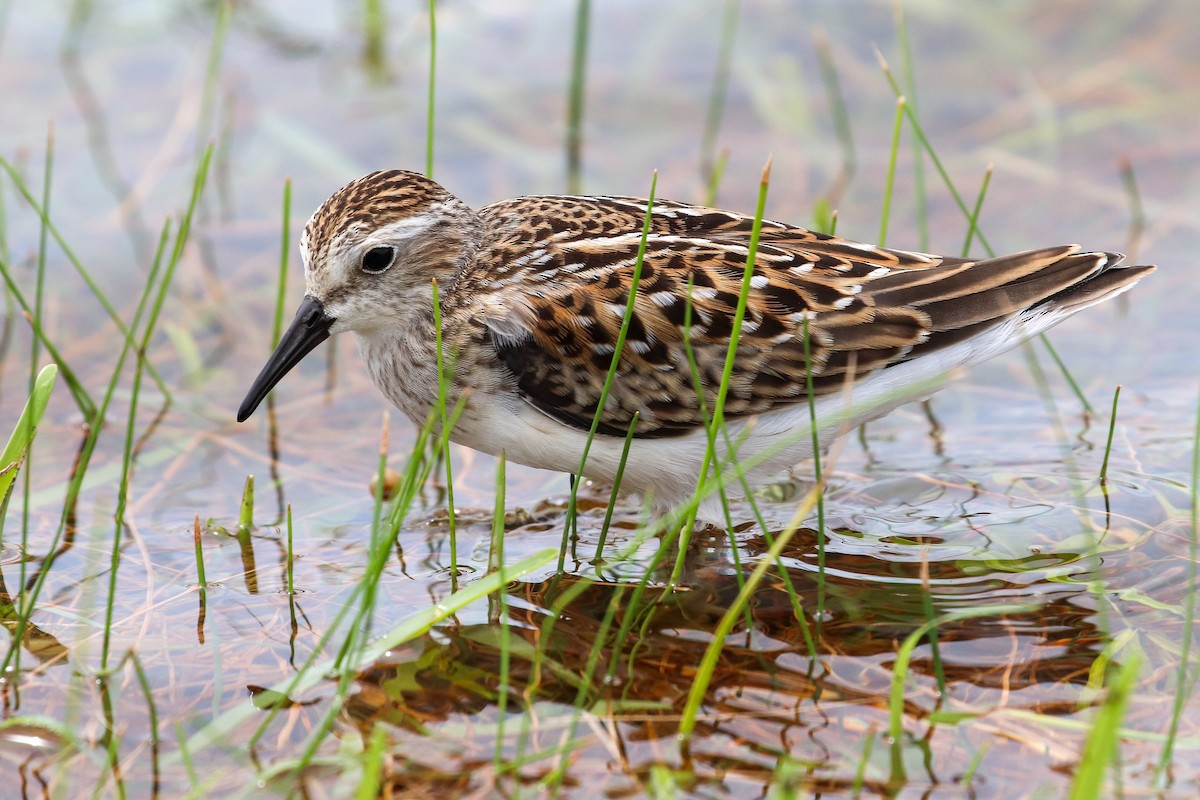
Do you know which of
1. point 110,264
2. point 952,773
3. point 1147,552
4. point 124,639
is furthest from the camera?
point 110,264

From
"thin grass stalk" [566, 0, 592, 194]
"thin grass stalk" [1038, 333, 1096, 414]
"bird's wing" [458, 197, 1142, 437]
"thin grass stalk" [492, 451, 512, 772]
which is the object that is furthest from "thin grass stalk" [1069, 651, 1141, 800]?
"thin grass stalk" [566, 0, 592, 194]

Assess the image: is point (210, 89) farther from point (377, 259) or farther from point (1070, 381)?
point (1070, 381)

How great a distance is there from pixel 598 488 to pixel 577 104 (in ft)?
13.6

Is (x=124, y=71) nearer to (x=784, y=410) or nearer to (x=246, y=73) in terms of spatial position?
(x=246, y=73)

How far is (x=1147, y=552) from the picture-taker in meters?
6.11

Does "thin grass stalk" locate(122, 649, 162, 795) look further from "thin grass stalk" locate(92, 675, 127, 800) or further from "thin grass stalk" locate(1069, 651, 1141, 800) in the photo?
"thin grass stalk" locate(1069, 651, 1141, 800)

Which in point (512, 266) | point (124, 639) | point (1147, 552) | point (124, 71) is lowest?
point (124, 639)

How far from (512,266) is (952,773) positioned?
117 inches

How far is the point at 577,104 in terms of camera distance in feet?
34.1

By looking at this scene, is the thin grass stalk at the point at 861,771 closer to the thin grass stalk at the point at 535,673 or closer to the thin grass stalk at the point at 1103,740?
the thin grass stalk at the point at 1103,740

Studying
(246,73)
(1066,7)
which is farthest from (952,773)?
(1066,7)

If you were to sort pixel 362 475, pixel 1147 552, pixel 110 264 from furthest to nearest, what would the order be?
1. pixel 110 264
2. pixel 362 475
3. pixel 1147 552

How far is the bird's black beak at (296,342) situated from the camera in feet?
20.9

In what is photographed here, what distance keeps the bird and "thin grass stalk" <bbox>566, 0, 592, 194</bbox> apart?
12.2ft
